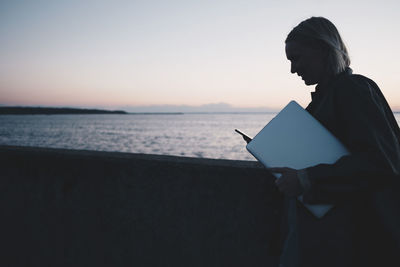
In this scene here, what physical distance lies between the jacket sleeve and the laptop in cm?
8

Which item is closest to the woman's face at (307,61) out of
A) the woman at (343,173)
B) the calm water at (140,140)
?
the woman at (343,173)

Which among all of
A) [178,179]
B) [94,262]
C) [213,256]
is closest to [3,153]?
[94,262]

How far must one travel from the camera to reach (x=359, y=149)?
101cm

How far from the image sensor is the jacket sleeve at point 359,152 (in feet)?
3.21

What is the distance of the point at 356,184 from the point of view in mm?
1020

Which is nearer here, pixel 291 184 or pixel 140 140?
pixel 291 184

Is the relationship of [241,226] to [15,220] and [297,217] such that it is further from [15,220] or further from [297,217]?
[15,220]

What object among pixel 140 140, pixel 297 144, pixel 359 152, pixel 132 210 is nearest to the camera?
pixel 359 152

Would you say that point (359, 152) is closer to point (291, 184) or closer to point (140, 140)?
point (291, 184)

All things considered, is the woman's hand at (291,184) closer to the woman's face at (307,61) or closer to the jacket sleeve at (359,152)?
the jacket sleeve at (359,152)

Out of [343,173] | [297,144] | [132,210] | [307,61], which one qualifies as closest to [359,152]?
[343,173]

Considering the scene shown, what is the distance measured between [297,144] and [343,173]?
0.75ft

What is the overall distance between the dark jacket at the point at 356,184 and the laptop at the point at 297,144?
0.06 metres

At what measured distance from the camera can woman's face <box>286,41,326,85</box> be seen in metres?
1.28
